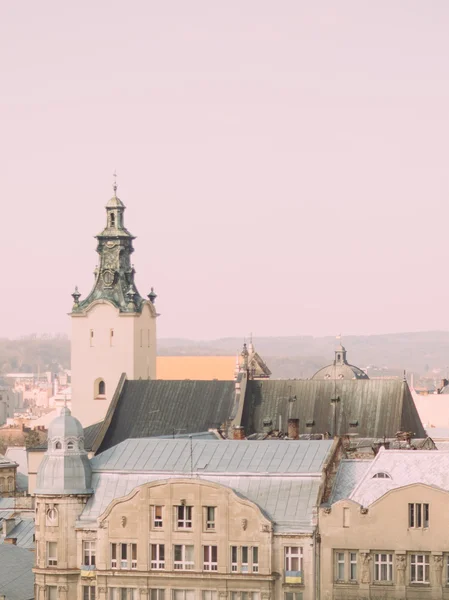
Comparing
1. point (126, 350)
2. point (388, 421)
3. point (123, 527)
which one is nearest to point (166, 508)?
point (123, 527)

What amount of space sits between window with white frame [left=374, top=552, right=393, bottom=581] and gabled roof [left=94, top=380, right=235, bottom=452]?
160 ft

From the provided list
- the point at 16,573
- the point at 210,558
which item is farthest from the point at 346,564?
the point at 16,573

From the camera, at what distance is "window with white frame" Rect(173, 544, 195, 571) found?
96188mm

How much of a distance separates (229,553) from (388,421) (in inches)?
1764

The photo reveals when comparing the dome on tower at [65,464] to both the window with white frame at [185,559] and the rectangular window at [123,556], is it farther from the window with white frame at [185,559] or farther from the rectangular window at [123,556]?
the window with white frame at [185,559]

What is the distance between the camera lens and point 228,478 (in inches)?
3856

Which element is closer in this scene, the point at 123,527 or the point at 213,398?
the point at 123,527

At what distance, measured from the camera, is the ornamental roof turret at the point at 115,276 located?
16675 cm

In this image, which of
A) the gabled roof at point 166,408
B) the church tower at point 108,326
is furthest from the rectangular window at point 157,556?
the church tower at point 108,326

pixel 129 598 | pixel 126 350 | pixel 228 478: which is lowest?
pixel 129 598

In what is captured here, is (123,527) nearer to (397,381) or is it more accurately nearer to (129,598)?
(129,598)

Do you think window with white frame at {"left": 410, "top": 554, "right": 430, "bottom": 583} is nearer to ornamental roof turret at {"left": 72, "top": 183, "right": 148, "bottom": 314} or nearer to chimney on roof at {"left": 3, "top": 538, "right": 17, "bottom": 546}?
chimney on roof at {"left": 3, "top": 538, "right": 17, "bottom": 546}

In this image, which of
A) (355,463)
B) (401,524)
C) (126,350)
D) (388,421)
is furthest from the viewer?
(126,350)

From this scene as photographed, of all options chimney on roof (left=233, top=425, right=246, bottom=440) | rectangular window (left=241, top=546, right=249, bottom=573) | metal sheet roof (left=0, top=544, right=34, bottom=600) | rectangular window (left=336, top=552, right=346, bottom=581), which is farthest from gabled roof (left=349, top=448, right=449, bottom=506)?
chimney on roof (left=233, top=425, right=246, bottom=440)
